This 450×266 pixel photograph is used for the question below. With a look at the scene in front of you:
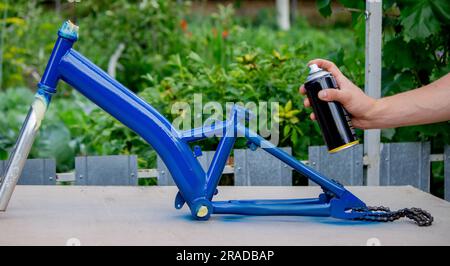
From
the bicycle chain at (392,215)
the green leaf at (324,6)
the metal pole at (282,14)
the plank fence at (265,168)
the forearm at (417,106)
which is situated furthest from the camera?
the metal pole at (282,14)

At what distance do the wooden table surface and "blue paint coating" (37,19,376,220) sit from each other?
0.14ft

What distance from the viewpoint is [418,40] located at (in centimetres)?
308

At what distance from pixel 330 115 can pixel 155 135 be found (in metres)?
0.52

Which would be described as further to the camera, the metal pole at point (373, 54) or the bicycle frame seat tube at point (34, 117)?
the metal pole at point (373, 54)

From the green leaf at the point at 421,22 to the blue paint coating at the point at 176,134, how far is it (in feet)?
3.55

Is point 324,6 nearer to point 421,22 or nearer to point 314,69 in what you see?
point 421,22

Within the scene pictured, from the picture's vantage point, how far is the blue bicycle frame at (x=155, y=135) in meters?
2.17

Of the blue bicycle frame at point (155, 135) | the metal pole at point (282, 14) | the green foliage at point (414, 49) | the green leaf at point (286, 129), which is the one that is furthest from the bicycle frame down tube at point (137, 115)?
the metal pole at point (282, 14)

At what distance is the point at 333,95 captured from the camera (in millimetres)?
2041

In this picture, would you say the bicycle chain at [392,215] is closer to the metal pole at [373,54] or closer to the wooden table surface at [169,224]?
the wooden table surface at [169,224]

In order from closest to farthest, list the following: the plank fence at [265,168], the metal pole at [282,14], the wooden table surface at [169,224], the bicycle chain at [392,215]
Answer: the wooden table surface at [169,224] → the bicycle chain at [392,215] → the plank fence at [265,168] → the metal pole at [282,14]

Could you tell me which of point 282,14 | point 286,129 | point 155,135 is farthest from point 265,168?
point 282,14
